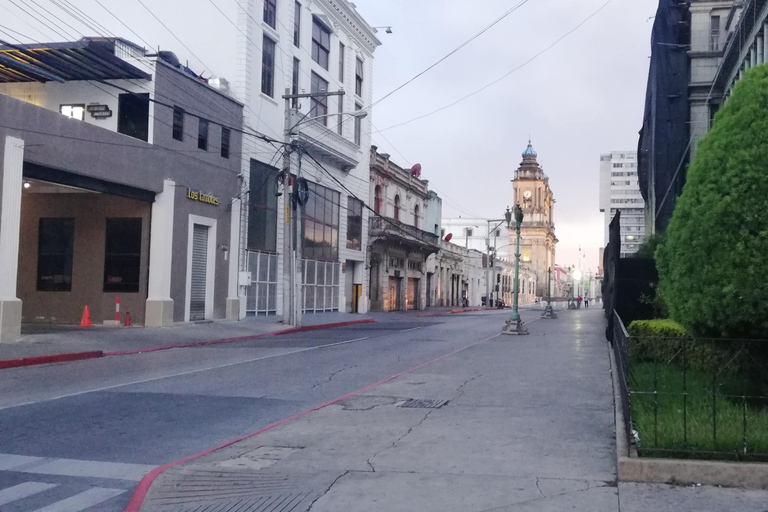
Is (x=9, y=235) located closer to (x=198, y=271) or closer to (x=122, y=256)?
(x=122, y=256)

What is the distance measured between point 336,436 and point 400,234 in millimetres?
40295

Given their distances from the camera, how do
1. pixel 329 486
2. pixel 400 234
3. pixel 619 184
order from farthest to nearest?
1. pixel 619 184
2. pixel 400 234
3. pixel 329 486

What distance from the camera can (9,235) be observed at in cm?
1862

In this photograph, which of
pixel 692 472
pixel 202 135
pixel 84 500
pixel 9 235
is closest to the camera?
pixel 692 472

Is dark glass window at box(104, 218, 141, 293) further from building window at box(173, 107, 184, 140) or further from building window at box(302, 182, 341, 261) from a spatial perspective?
building window at box(302, 182, 341, 261)

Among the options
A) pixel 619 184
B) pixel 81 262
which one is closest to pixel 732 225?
pixel 81 262

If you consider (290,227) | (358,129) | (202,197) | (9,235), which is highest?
(358,129)

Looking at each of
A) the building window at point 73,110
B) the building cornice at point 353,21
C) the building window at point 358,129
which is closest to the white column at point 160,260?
the building window at point 73,110

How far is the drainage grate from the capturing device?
10.1 m

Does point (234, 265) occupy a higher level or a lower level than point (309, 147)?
lower

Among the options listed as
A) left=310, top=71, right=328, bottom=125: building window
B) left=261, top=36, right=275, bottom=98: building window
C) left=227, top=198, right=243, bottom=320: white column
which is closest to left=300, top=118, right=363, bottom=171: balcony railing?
left=310, top=71, right=328, bottom=125: building window

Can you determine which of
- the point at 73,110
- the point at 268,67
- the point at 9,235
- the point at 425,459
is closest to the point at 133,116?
the point at 73,110

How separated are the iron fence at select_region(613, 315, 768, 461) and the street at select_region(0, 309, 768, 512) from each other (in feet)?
1.43

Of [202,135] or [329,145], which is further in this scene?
[329,145]
